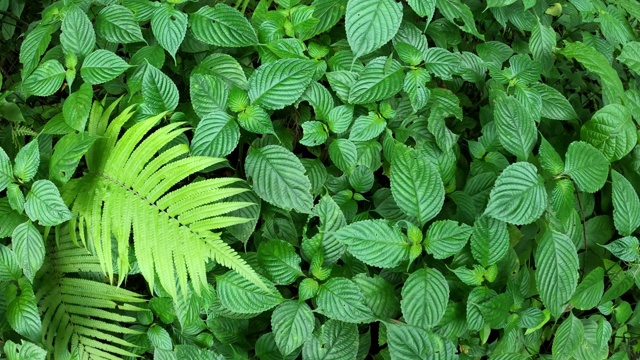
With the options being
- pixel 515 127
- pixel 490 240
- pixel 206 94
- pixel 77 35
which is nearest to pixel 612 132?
pixel 515 127

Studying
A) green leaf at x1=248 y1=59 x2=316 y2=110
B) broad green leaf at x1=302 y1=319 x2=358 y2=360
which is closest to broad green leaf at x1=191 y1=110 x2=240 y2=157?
green leaf at x1=248 y1=59 x2=316 y2=110

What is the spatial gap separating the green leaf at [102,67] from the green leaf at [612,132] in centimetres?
150

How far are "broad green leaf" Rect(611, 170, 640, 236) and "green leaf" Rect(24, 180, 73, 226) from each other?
5.37 ft

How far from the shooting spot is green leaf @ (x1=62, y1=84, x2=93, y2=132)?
1.67 metres

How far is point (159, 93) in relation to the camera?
5.51 ft

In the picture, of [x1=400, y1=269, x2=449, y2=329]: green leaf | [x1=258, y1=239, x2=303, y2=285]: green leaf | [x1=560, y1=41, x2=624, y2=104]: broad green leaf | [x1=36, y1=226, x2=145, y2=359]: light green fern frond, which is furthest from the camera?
[x1=560, y1=41, x2=624, y2=104]: broad green leaf

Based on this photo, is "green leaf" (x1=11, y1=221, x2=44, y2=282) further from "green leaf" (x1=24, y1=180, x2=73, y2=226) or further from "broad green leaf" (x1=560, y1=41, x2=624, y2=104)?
"broad green leaf" (x1=560, y1=41, x2=624, y2=104)

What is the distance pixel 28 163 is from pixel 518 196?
1.42m

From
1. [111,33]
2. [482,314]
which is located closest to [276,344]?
[482,314]

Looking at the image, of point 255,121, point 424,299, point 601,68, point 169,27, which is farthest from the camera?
point 601,68

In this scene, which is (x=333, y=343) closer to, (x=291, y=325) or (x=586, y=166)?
(x=291, y=325)

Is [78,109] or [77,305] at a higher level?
[78,109]

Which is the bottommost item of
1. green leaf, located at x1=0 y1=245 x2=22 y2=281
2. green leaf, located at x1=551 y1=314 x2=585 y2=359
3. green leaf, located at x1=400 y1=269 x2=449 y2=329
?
green leaf, located at x1=0 y1=245 x2=22 y2=281

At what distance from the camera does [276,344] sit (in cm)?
161
